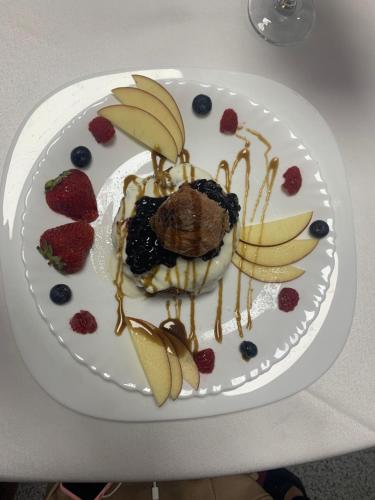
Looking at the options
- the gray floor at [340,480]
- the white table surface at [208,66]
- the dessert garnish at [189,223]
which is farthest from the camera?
the gray floor at [340,480]

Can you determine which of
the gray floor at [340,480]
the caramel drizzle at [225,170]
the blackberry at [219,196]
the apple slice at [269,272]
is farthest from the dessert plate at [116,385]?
the gray floor at [340,480]

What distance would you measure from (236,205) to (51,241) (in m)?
0.66

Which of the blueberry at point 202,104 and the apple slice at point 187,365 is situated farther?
the blueberry at point 202,104

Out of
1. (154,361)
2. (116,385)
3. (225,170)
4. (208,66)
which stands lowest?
(116,385)

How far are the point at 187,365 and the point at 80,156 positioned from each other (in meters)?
0.84

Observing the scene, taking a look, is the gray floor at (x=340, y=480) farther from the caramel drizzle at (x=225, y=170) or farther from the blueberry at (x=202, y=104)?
the blueberry at (x=202, y=104)

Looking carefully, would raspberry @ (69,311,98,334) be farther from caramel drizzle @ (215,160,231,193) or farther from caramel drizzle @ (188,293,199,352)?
caramel drizzle @ (215,160,231,193)

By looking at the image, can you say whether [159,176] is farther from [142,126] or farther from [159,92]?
[159,92]

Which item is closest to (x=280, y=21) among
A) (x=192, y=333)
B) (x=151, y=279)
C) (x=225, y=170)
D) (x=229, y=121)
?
(x=229, y=121)

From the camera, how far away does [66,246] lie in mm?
1509

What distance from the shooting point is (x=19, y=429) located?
1474mm

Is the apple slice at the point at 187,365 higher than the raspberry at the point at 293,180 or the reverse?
the reverse

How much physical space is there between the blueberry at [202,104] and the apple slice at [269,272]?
567 mm

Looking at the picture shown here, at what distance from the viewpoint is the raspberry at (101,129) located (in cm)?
162
